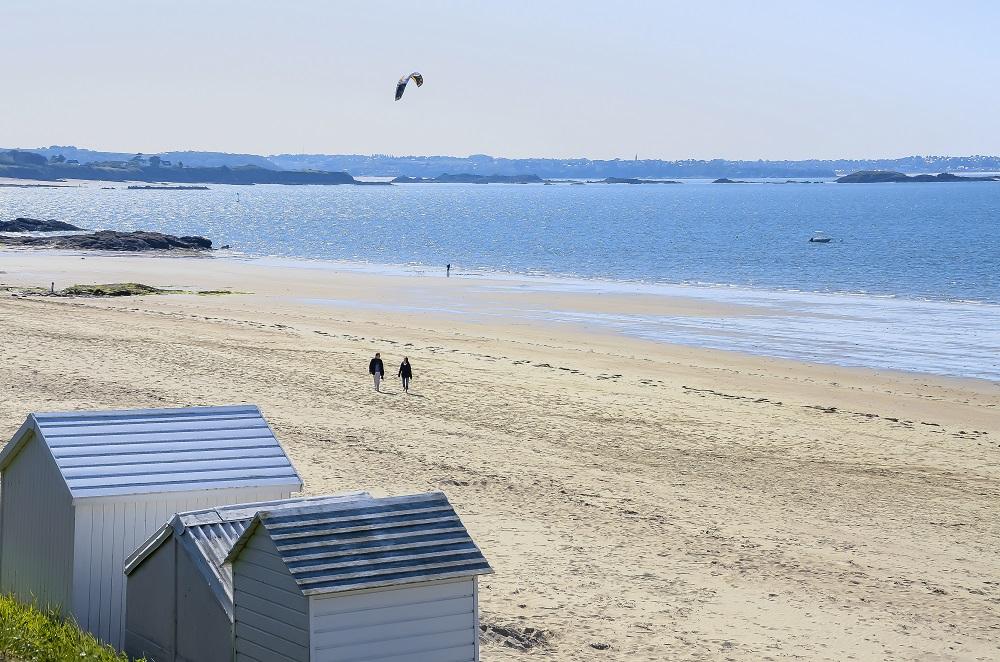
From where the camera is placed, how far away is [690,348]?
34.9 meters

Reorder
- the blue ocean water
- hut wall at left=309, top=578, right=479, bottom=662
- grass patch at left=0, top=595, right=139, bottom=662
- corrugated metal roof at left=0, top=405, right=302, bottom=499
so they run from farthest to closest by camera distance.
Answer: the blue ocean water → corrugated metal roof at left=0, top=405, right=302, bottom=499 → grass patch at left=0, top=595, right=139, bottom=662 → hut wall at left=309, top=578, right=479, bottom=662

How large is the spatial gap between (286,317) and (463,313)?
6.88 meters

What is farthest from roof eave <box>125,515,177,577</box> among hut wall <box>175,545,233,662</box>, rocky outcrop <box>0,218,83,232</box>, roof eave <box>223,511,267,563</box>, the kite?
rocky outcrop <box>0,218,83,232</box>

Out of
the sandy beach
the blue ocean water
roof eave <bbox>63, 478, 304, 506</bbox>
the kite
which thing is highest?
the kite

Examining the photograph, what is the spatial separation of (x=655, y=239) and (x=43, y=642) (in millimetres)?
92781

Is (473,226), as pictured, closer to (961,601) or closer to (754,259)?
(754,259)

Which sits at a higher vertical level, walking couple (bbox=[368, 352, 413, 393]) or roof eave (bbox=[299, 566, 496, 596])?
roof eave (bbox=[299, 566, 496, 596])

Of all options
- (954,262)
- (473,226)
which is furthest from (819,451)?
(473,226)

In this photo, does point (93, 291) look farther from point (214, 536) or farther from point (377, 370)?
point (214, 536)

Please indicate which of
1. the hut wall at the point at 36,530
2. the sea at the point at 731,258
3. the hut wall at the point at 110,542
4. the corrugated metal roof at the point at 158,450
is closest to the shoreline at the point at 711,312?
the sea at the point at 731,258

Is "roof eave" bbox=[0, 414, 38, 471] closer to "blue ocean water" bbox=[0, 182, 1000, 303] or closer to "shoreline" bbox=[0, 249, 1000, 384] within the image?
"shoreline" bbox=[0, 249, 1000, 384]

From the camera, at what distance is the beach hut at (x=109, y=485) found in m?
10.7

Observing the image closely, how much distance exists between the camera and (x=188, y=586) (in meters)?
9.36

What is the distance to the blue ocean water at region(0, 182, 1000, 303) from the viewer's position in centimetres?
6581
